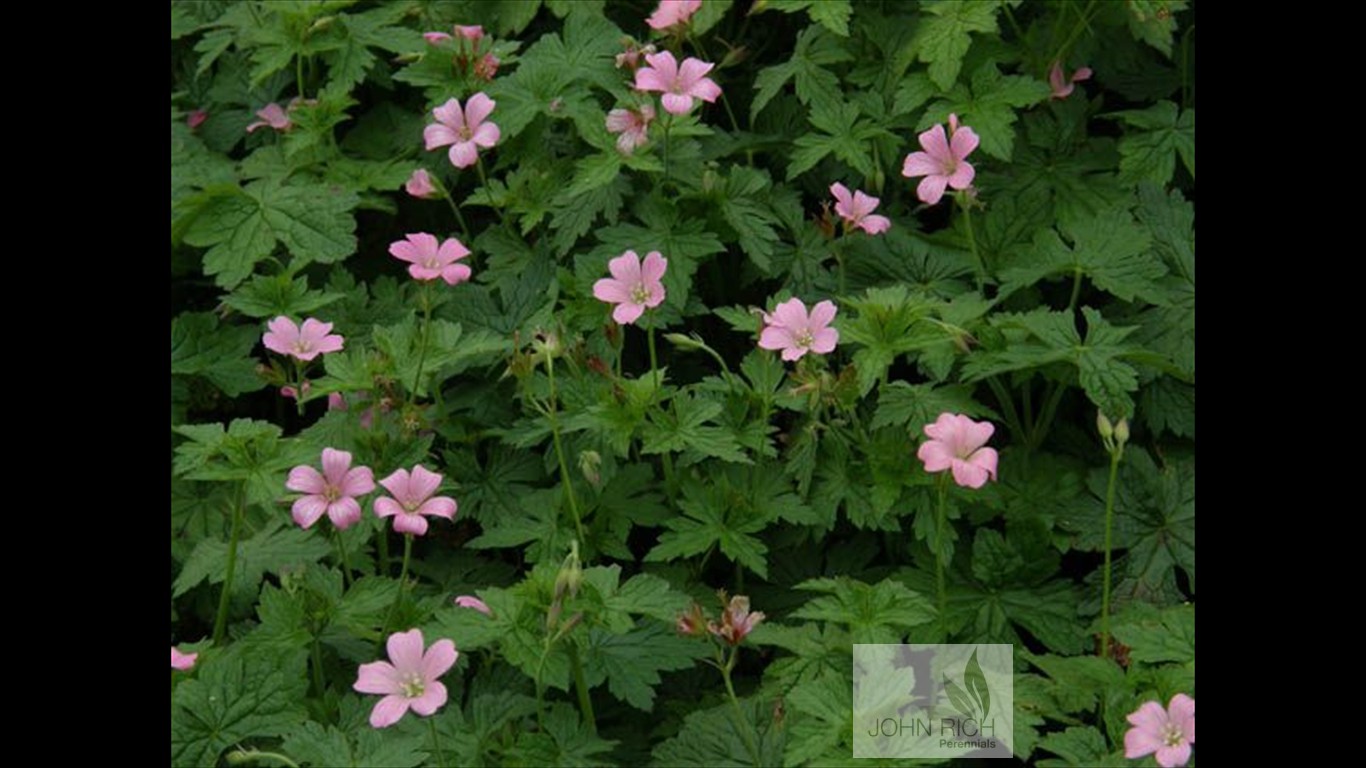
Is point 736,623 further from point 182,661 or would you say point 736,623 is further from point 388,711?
point 182,661

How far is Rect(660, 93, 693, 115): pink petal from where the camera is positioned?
312 cm

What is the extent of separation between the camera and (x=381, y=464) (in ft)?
9.82

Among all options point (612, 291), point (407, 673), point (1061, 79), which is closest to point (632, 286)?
point (612, 291)

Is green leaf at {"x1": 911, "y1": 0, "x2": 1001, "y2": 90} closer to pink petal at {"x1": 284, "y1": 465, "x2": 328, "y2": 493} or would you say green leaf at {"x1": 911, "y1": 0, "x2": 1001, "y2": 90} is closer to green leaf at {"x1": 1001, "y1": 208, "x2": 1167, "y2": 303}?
green leaf at {"x1": 1001, "y1": 208, "x2": 1167, "y2": 303}

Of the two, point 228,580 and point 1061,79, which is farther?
point 1061,79

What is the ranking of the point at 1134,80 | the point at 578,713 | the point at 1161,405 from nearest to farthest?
the point at 578,713, the point at 1161,405, the point at 1134,80

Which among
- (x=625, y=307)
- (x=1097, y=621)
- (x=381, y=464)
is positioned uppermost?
(x=625, y=307)

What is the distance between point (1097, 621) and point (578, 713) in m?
0.93

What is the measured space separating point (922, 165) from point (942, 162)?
0.13ft

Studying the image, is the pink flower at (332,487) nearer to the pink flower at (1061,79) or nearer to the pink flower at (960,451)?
the pink flower at (960,451)

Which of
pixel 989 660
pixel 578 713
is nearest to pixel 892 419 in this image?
pixel 989 660

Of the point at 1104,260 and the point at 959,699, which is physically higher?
the point at 1104,260

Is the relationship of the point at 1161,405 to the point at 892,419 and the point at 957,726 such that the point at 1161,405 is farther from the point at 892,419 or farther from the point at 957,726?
the point at 957,726

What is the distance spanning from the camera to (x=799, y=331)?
2.82 m
